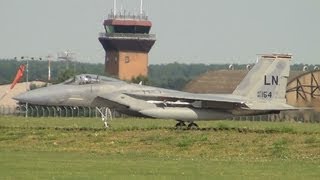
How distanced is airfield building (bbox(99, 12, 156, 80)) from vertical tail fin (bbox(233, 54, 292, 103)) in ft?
280

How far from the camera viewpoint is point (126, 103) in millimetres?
46375

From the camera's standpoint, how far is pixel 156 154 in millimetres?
31906

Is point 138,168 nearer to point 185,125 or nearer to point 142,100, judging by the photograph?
point 142,100

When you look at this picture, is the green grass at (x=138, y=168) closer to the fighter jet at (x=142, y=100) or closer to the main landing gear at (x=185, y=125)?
the fighter jet at (x=142, y=100)

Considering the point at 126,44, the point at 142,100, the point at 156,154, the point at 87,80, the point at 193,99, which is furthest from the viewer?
the point at 126,44

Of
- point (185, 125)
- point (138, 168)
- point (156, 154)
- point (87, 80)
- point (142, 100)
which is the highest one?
point (87, 80)

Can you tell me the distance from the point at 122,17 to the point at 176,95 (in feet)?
313

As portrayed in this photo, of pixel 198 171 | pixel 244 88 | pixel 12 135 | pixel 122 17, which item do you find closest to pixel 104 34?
pixel 122 17

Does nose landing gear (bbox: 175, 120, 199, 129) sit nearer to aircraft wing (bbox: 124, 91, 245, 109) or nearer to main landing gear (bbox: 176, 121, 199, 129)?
main landing gear (bbox: 176, 121, 199, 129)

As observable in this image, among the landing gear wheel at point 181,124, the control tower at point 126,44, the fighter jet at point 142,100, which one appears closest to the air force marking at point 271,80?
the fighter jet at point 142,100

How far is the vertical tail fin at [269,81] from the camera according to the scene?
163 feet

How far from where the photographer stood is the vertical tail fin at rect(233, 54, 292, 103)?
4975 centimetres

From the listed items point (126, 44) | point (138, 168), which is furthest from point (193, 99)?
point (126, 44)

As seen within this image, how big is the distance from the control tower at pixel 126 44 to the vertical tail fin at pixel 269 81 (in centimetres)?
8524
